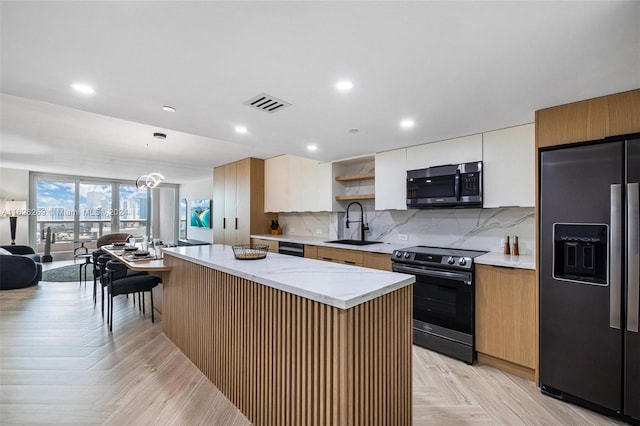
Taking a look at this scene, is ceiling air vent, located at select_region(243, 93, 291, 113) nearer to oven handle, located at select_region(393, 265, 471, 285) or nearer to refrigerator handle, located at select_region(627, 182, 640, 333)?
oven handle, located at select_region(393, 265, 471, 285)

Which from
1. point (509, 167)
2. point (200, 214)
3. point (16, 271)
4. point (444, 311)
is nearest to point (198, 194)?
point (200, 214)

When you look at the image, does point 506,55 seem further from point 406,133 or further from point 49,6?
point 49,6

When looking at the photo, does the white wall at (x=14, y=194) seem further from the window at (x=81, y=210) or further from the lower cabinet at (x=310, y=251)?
the lower cabinet at (x=310, y=251)

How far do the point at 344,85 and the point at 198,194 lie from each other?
8511 mm

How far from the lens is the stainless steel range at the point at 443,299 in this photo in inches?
106

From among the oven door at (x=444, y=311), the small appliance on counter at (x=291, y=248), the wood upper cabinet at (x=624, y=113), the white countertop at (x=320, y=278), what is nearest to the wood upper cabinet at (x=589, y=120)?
A: the wood upper cabinet at (x=624, y=113)

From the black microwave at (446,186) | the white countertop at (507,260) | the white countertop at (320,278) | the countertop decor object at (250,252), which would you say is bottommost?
the white countertop at (507,260)

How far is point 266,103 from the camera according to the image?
230cm

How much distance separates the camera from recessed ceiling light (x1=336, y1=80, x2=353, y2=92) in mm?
1932

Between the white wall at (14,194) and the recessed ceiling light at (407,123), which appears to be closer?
the recessed ceiling light at (407,123)

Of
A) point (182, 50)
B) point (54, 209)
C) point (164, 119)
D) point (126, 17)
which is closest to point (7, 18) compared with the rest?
point (126, 17)

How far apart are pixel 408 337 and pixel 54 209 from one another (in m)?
10.3

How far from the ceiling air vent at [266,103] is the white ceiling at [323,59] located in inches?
2.6

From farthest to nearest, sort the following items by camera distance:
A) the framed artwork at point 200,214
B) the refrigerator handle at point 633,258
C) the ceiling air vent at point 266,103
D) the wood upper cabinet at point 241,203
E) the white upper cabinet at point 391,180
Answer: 1. the framed artwork at point 200,214
2. the wood upper cabinet at point 241,203
3. the white upper cabinet at point 391,180
4. the ceiling air vent at point 266,103
5. the refrigerator handle at point 633,258
